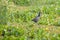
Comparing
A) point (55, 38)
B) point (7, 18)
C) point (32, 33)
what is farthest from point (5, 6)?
point (55, 38)

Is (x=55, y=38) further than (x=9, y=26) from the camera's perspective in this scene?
No

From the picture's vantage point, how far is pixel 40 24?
41.8ft

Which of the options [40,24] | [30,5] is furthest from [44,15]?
[30,5]

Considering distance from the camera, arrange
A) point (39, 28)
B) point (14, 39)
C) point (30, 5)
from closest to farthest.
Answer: point (14, 39)
point (39, 28)
point (30, 5)

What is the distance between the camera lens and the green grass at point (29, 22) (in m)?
10.6

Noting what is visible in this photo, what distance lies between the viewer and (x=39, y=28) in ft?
38.1

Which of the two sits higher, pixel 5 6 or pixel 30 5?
pixel 5 6

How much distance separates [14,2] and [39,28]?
5.68 metres

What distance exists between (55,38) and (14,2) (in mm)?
7016

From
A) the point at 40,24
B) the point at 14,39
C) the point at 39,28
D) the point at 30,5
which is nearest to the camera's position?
the point at 14,39

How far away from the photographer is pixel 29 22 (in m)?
12.7

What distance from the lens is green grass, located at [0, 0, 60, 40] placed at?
34.9 feet

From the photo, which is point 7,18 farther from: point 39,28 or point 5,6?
point 39,28

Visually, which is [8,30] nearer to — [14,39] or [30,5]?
[14,39]
